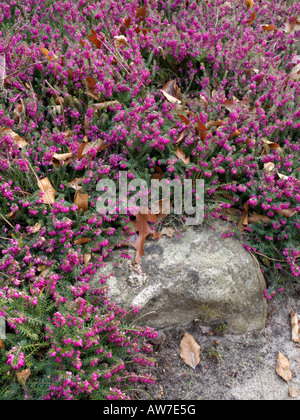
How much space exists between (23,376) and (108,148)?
5.35 ft

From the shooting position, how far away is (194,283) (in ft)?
8.56

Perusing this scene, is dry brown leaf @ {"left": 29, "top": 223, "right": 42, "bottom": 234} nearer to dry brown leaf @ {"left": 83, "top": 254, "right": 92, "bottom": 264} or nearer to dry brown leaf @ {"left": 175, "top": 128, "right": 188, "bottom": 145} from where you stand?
dry brown leaf @ {"left": 83, "top": 254, "right": 92, "bottom": 264}

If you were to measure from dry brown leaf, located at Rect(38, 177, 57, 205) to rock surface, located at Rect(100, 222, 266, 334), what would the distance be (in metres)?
0.60

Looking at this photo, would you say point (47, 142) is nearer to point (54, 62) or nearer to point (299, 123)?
point (54, 62)

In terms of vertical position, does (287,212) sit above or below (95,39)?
below

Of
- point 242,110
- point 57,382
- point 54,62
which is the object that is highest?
point 54,62

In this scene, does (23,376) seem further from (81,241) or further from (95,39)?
(95,39)

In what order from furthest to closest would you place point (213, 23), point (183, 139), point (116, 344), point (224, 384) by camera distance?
1. point (213, 23)
2. point (183, 139)
3. point (224, 384)
4. point (116, 344)

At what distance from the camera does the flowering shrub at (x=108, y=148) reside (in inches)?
83.4

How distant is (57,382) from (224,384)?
4.02ft

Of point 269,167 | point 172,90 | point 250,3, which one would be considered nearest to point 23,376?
point 269,167

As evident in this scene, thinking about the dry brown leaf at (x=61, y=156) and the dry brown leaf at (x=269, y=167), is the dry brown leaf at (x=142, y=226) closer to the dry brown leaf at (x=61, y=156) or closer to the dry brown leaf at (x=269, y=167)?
the dry brown leaf at (x=61, y=156)

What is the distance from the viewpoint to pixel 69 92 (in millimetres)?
3008

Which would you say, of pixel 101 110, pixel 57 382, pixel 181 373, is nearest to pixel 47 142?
pixel 101 110
